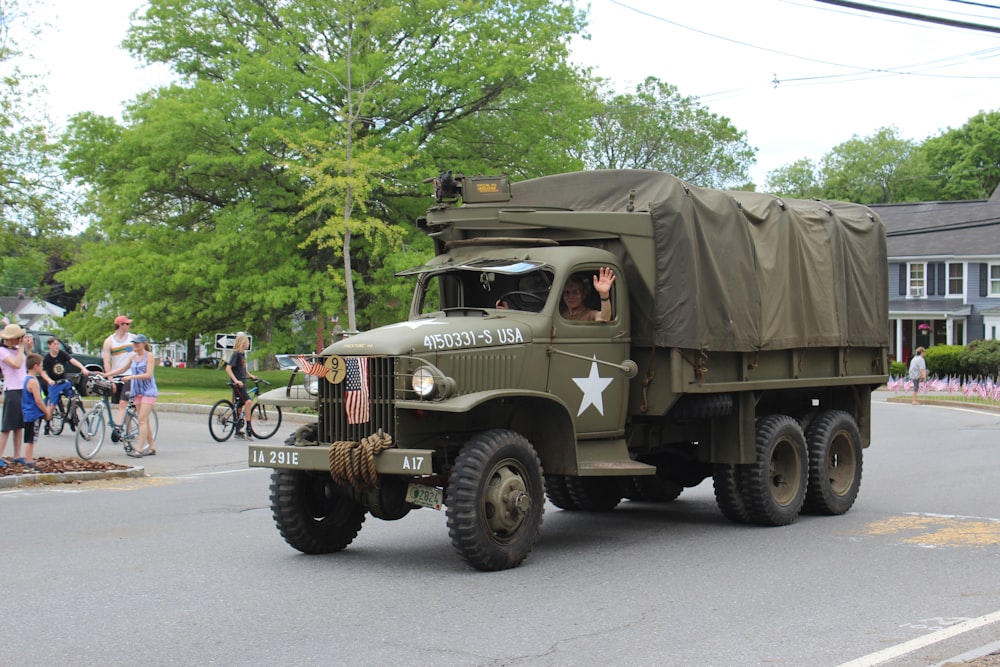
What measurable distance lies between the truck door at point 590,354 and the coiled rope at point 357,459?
164 centimetres

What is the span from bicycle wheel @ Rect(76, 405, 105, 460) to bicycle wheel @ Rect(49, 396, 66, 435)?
132 inches

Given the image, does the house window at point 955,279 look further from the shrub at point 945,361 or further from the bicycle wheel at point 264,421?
the bicycle wheel at point 264,421

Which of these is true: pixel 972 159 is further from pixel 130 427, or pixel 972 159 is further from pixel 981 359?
pixel 130 427

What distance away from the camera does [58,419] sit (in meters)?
20.8

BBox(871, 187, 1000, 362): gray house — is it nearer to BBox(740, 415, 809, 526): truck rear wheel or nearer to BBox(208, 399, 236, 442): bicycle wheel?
BBox(208, 399, 236, 442): bicycle wheel

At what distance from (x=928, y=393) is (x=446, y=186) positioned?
3049cm

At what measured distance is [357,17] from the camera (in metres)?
31.2

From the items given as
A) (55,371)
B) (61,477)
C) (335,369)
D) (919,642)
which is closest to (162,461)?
(61,477)

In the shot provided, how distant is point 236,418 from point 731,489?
11557 millimetres

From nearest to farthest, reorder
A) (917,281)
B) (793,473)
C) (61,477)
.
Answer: (793,473), (61,477), (917,281)

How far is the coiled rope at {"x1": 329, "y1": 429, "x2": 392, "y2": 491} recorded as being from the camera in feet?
26.4

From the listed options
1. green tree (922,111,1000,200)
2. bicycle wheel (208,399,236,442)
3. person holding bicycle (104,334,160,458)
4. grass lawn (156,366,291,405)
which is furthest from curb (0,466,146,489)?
green tree (922,111,1000,200)

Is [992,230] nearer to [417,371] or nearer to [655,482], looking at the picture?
[655,482]

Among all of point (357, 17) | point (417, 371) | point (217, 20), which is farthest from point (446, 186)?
point (217, 20)
